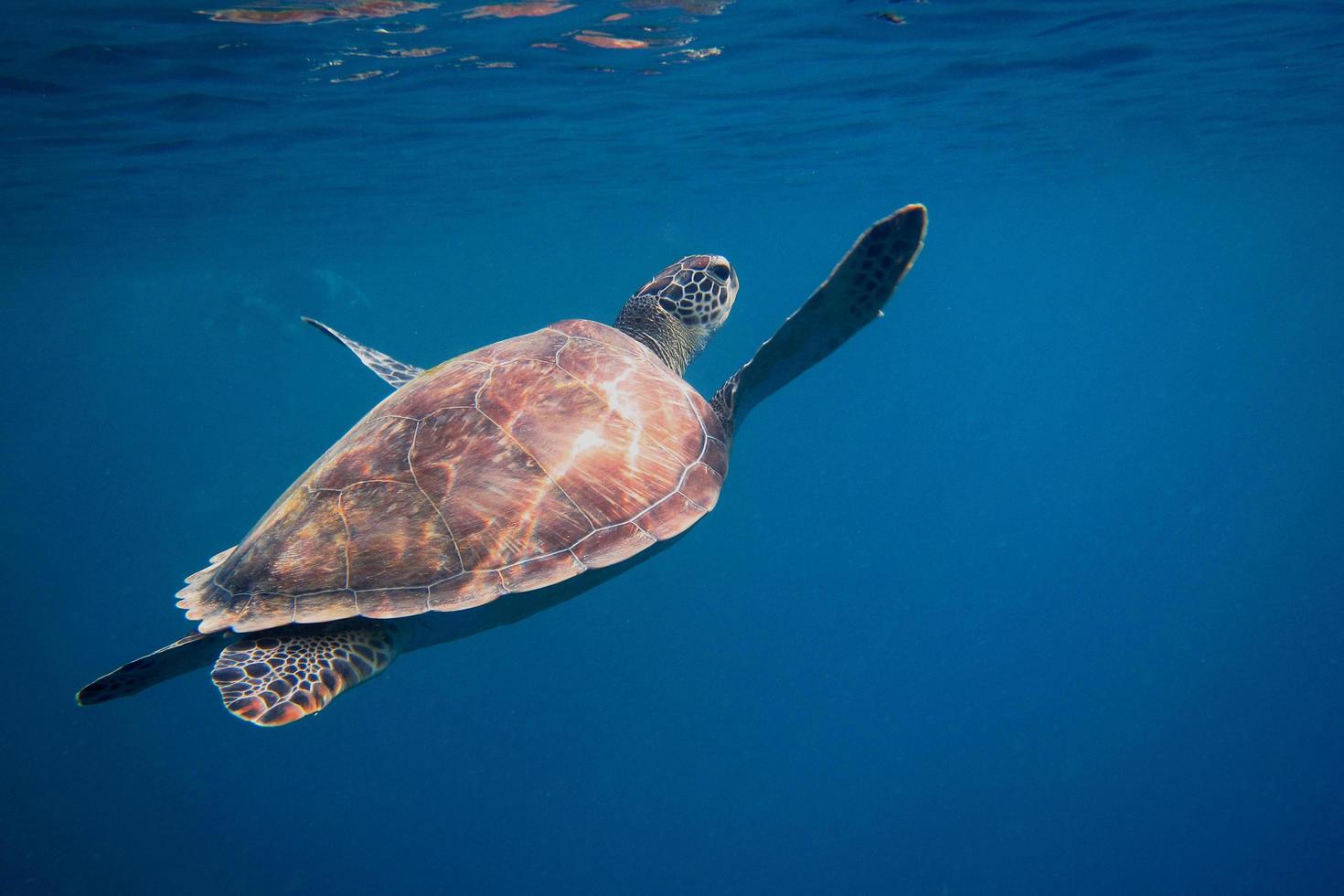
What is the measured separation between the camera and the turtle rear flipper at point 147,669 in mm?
3359

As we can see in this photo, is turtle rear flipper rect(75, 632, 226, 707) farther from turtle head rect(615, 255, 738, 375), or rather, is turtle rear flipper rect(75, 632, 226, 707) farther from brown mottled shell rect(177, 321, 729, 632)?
turtle head rect(615, 255, 738, 375)

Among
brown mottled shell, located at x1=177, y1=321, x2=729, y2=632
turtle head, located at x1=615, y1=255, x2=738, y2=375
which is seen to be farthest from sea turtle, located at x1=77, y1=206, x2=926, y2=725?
turtle head, located at x1=615, y1=255, x2=738, y2=375

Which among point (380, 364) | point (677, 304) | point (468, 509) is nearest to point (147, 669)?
point (468, 509)

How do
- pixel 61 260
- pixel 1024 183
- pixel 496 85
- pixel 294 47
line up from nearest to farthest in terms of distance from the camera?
pixel 294 47, pixel 496 85, pixel 61 260, pixel 1024 183

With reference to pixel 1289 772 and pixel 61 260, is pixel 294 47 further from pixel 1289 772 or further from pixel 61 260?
pixel 1289 772

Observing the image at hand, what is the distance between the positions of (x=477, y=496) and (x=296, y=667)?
1096 millimetres

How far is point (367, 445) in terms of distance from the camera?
155 inches

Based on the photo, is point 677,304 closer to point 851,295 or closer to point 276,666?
point 851,295

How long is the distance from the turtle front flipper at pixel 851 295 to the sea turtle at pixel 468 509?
0.01 metres

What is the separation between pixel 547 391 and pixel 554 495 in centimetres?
80

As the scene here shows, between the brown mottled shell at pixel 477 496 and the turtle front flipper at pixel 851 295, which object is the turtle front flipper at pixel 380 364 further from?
the turtle front flipper at pixel 851 295

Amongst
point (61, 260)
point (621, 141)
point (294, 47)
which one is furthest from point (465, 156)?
point (61, 260)

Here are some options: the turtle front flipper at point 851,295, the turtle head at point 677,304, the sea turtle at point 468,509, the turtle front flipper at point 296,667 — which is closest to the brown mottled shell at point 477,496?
the sea turtle at point 468,509

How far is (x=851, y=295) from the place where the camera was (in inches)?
154
